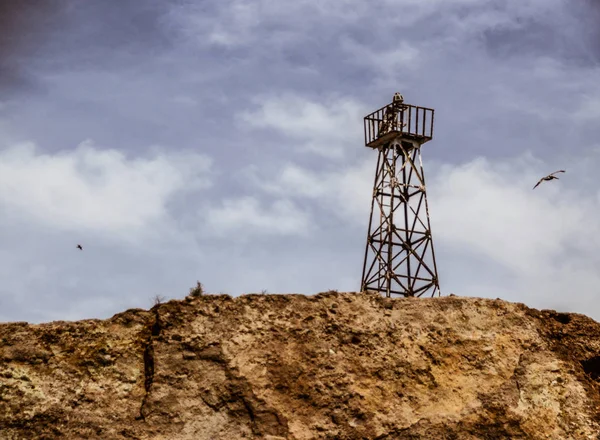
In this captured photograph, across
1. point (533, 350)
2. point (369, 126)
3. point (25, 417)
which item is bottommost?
point (25, 417)

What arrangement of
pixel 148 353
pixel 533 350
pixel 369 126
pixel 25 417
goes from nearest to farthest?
pixel 25 417 < pixel 148 353 < pixel 533 350 < pixel 369 126

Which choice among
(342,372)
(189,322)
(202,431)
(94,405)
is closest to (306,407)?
(342,372)

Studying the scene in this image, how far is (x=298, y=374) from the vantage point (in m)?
4.11

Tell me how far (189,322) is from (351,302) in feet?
3.39

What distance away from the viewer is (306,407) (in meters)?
4.02

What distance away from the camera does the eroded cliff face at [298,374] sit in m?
3.91

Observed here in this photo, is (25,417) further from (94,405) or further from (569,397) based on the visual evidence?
(569,397)

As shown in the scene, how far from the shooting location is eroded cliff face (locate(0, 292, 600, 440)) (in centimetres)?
391

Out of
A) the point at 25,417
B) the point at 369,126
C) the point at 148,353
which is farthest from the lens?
the point at 369,126

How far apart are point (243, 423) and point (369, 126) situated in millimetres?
14509

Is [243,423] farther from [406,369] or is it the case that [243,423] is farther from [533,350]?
[533,350]

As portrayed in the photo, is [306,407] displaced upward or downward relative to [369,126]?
downward

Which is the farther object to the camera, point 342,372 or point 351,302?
point 351,302

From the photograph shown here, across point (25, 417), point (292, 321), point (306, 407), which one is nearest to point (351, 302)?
point (292, 321)
